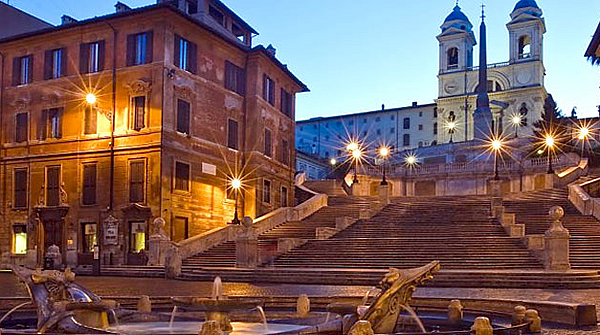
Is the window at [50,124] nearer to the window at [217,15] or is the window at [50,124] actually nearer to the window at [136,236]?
the window at [136,236]

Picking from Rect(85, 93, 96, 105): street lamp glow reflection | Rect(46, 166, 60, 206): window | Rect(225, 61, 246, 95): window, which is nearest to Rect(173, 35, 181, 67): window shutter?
Rect(85, 93, 96, 105): street lamp glow reflection

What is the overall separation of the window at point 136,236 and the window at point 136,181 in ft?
3.89

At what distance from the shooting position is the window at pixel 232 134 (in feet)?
135

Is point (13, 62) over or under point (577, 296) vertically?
over

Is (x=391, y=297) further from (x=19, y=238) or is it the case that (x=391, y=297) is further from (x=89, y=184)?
(x=19, y=238)

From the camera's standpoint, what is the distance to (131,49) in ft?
121

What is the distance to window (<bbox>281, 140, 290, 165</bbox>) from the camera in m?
47.0

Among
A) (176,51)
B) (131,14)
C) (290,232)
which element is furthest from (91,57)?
(290,232)

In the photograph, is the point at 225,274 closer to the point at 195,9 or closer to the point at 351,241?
the point at 351,241

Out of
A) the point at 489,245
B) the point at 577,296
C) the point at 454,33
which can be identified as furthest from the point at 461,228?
the point at 454,33

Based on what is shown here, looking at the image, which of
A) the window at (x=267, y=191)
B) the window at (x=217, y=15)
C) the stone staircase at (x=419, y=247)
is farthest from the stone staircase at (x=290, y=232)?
the window at (x=217, y=15)

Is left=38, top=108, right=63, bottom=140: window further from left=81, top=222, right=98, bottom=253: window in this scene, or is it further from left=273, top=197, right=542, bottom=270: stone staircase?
left=273, top=197, right=542, bottom=270: stone staircase

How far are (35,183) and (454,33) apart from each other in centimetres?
8133

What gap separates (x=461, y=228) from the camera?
31.0 metres
